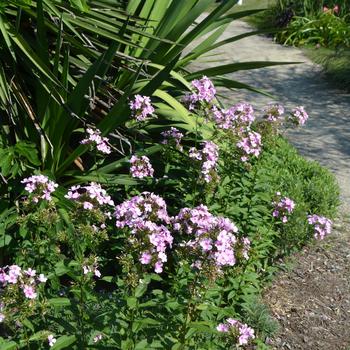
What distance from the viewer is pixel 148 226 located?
7.16 feet

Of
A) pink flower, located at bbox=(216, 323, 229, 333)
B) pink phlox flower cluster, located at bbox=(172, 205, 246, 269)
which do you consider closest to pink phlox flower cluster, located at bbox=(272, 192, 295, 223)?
pink phlox flower cluster, located at bbox=(172, 205, 246, 269)

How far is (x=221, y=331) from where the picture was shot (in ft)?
7.91

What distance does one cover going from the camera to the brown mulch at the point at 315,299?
345 centimetres

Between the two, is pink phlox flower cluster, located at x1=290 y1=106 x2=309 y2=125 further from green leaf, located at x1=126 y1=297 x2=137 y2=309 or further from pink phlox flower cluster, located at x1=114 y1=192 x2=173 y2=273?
green leaf, located at x1=126 y1=297 x2=137 y2=309

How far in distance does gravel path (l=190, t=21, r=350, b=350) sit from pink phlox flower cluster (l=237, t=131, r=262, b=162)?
91 cm

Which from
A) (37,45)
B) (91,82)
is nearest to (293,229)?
(91,82)

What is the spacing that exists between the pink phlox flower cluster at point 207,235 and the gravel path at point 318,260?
1249 mm

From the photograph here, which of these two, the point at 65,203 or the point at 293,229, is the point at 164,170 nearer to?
the point at 65,203

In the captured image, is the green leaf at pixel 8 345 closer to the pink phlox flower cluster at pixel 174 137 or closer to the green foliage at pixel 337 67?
the pink phlox flower cluster at pixel 174 137

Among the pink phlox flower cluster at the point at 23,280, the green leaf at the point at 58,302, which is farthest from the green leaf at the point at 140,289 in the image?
the pink phlox flower cluster at the point at 23,280

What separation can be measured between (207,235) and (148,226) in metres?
0.22

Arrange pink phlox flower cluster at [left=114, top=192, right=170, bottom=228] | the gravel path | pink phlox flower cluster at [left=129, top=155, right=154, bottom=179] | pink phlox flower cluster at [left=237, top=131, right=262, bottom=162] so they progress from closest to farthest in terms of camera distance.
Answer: pink phlox flower cluster at [left=114, top=192, right=170, bottom=228] → pink phlox flower cluster at [left=129, top=155, right=154, bottom=179] → pink phlox flower cluster at [left=237, top=131, right=262, bottom=162] → the gravel path

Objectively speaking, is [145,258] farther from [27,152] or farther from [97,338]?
[27,152]

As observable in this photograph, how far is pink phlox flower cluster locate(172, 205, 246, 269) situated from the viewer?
7.24 feet
